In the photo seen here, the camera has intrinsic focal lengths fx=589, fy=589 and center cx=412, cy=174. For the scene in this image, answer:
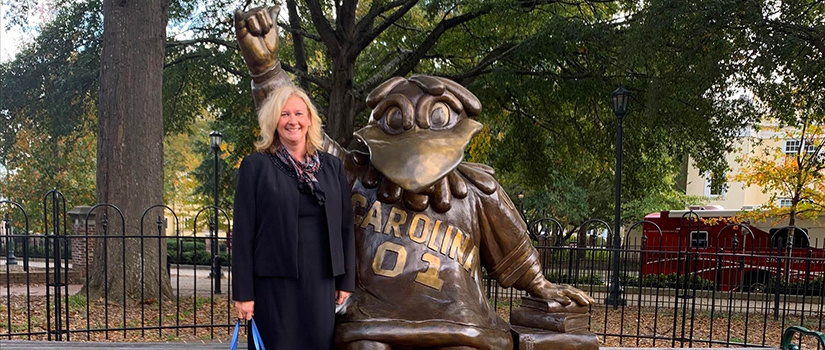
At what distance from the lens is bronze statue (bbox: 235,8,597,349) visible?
1.96 metres

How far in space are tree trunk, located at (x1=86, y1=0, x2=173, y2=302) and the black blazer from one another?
560 cm

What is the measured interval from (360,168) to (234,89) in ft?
29.9

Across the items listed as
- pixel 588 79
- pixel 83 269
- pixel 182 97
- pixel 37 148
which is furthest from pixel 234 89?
pixel 37 148

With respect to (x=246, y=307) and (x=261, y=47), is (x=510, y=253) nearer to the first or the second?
(x=246, y=307)

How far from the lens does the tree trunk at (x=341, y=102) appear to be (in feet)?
32.2

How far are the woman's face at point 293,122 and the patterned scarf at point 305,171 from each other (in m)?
0.05

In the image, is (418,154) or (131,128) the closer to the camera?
(418,154)

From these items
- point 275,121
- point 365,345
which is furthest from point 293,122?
point 365,345

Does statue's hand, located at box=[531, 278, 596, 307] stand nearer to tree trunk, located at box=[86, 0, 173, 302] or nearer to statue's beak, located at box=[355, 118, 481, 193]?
statue's beak, located at box=[355, 118, 481, 193]

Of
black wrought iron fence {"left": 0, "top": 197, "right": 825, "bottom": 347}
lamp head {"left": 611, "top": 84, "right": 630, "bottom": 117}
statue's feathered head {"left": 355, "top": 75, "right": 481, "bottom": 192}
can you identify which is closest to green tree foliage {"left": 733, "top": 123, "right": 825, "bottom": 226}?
black wrought iron fence {"left": 0, "top": 197, "right": 825, "bottom": 347}

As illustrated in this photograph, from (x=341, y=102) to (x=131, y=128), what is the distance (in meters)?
3.66

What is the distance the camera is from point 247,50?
2.05 meters

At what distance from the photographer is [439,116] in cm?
213

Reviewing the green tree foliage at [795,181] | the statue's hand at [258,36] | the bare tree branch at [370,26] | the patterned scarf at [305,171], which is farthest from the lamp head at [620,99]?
the patterned scarf at [305,171]
